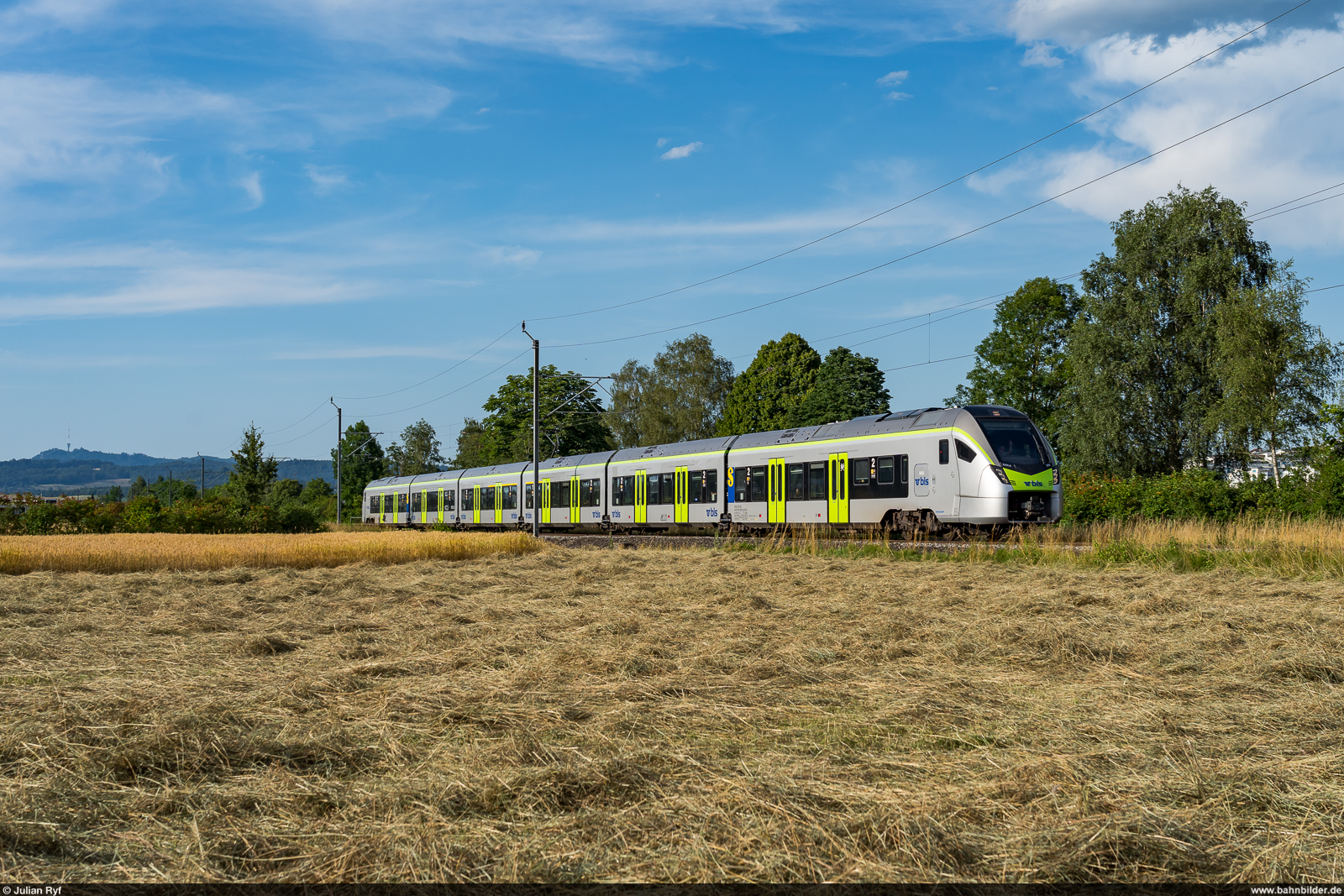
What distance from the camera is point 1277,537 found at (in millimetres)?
16047

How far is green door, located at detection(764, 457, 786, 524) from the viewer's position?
2794cm

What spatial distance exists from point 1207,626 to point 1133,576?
5.44 metres

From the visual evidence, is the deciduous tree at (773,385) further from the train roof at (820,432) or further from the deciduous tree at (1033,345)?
the train roof at (820,432)

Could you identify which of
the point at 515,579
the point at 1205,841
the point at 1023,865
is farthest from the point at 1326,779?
the point at 515,579

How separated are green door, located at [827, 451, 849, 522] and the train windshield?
442 cm

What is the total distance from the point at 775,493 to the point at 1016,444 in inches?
316

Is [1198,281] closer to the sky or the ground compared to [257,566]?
closer to the sky

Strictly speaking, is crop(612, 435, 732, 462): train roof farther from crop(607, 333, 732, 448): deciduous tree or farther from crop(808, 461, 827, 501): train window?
crop(607, 333, 732, 448): deciduous tree

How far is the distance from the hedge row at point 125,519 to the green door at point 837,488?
20642 millimetres

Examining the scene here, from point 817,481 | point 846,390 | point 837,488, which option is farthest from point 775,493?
point 846,390

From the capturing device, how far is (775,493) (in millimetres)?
28172

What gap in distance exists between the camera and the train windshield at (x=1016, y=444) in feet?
71.5

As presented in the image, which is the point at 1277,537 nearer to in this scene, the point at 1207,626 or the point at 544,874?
the point at 1207,626

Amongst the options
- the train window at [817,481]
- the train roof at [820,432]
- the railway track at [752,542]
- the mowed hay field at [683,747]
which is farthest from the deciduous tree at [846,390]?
the mowed hay field at [683,747]
